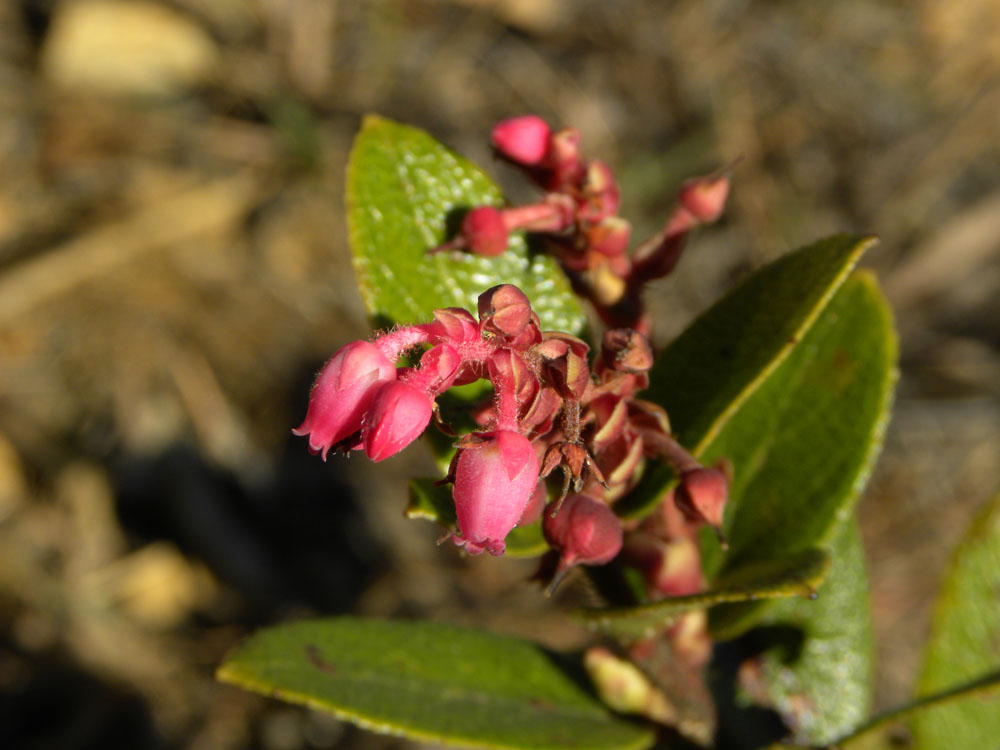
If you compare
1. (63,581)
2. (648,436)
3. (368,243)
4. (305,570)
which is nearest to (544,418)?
(648,436)

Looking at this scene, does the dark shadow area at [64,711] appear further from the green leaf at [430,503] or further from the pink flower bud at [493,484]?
the pink flower bud at [493,484]

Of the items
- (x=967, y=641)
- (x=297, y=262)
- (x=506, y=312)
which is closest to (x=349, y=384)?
(x=506, y=312)

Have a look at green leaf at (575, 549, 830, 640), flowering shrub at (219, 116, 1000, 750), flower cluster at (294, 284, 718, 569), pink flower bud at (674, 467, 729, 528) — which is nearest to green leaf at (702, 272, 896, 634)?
flowering shrub at (219, 116, 1000, 750)

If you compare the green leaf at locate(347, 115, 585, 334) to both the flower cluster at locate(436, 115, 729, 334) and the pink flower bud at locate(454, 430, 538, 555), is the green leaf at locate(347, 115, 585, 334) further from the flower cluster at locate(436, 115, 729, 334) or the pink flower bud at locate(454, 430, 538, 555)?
the pink flower bud at locate(454, 430, 538, 555)

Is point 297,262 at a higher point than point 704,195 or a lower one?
lower

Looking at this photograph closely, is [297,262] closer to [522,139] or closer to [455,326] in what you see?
[522,139]

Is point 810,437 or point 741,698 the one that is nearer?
point 810,437
